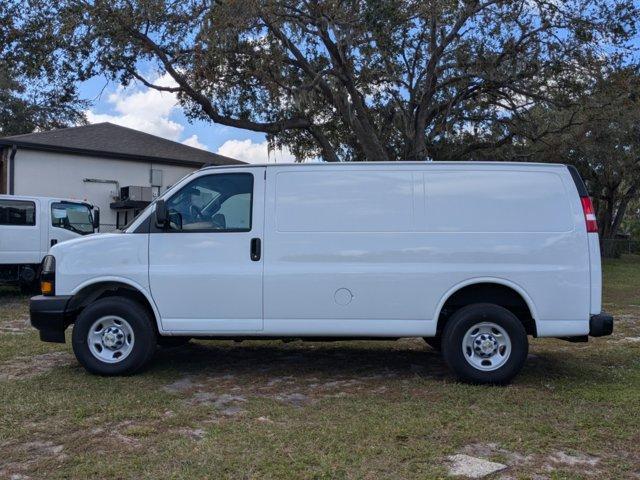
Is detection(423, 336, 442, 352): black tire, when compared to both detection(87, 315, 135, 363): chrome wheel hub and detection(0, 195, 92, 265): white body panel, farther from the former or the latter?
detection(0, 195, 92, 265): white body panel

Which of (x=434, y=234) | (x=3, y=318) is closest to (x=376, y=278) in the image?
(x=434, y=234)

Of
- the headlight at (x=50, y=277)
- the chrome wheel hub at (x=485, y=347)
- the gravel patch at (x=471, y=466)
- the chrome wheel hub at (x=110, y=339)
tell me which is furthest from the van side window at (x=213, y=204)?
the gravel patch at (x=471, y=466)

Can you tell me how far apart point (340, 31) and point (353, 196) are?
8.48m

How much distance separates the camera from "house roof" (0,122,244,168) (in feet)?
66.5

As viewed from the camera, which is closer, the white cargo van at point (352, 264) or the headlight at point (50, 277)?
the white cargo van at point (352, 264)

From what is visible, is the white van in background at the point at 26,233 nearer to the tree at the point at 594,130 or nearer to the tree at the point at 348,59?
the tree at the point at 348,59

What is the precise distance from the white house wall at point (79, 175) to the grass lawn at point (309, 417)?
44.8 ft

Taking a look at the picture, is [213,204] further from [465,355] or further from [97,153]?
[97,153]

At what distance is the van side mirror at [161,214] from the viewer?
6176 mm

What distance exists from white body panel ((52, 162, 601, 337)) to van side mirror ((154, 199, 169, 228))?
0.14 m

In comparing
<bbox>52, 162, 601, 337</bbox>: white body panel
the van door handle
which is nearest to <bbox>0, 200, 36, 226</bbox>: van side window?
<bbox>52, 162, 601, 337</bbox>: white body panel

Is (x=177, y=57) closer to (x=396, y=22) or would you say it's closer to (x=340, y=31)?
(x=340, y=31)

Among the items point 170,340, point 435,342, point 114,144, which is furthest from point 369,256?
point 114,144

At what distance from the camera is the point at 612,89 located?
47.1ft
